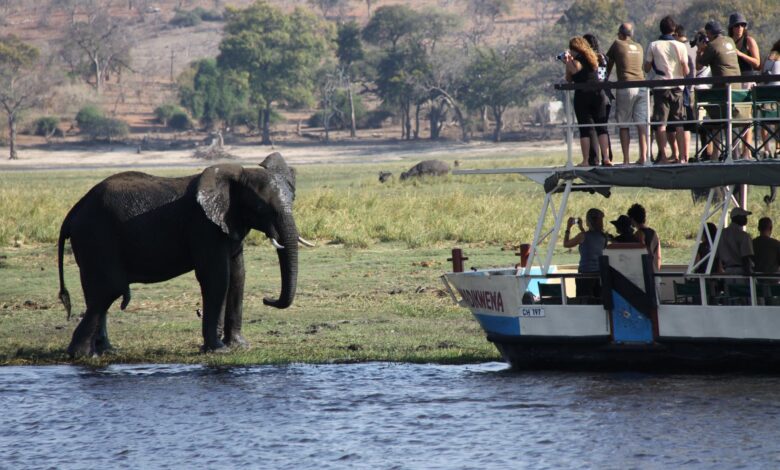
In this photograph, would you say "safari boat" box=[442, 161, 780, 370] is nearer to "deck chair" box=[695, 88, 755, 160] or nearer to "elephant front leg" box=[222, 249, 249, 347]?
"deck chair" box=[695, 88, 755, 160]

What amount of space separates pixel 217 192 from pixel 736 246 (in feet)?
20.0

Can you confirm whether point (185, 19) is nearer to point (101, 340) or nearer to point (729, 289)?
point (101, 340)

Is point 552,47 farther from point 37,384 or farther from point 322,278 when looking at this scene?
point 37,384

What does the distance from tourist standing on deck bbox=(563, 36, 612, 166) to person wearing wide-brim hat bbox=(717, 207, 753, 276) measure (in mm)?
1445

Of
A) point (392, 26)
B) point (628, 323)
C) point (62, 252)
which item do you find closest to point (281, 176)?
point (62, 252)

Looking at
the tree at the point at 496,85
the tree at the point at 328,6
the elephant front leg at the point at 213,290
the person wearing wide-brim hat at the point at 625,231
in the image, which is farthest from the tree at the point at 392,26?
the person wearing wide-brim hat at the point at 625,231

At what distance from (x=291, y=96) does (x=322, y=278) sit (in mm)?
69238

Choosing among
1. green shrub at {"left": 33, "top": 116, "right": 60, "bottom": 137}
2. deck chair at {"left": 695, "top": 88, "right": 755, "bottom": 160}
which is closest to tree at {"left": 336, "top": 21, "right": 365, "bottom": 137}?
green shrub at {"left": 33, "top": 116, "right": 60, "bottom": 137}

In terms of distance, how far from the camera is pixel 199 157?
246 feet

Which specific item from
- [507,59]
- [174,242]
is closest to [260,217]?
[174,242]

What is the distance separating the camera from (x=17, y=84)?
292ft

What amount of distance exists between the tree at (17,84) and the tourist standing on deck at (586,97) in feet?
218

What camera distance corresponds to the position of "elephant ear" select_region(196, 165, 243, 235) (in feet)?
53.0

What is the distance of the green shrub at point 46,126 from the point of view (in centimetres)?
8675
